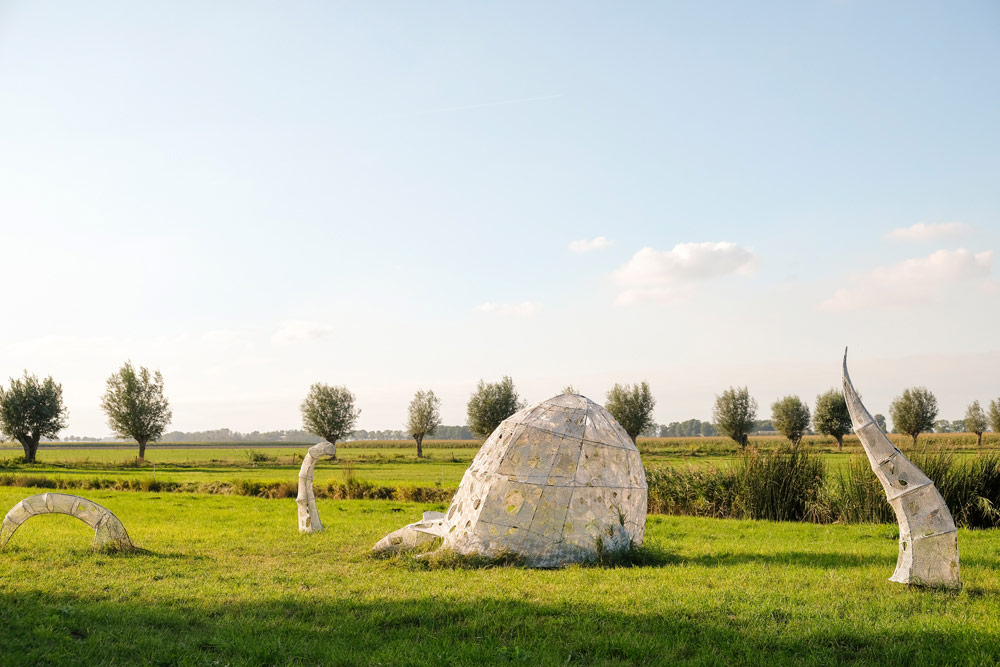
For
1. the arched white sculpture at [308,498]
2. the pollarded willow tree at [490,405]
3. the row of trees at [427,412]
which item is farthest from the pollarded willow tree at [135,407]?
the arched white sculpture at [308,498]

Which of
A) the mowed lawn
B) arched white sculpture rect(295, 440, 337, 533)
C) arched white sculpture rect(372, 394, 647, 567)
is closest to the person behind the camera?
the mowed lawn

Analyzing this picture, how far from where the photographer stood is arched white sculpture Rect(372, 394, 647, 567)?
1248 centimetres

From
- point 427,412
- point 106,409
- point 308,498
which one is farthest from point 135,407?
point 308,498

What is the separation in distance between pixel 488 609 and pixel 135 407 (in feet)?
235

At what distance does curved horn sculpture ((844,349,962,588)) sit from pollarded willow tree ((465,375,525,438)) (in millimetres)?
67037

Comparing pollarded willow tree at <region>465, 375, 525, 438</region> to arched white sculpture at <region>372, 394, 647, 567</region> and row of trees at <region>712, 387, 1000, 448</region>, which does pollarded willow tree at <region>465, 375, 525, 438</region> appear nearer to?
row of trees at <region>712, 387, 1000, 448</region>

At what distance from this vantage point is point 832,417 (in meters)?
75.5

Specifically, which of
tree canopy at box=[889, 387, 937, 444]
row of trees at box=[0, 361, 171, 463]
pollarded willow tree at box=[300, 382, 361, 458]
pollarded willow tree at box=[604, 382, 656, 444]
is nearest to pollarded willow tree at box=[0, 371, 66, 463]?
row of trees at box=[0, 361, 171, 463]

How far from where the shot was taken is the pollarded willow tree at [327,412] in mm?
81000

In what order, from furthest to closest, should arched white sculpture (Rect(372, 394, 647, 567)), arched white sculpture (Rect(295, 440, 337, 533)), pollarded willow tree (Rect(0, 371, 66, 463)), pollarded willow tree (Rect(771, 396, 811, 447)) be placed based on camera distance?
pollarded willow tree (Rect(771, 396, 811, 447)) < pollarded willow tree (Rect(0, 371, 66, 463)) < arched white sculpture (Rect(295, 440, 337, 533)) < arched white sculpture (Rect(372, 394, 647, 567))

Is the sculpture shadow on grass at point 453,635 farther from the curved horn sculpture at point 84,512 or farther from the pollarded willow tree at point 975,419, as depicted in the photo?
the pollarded willow tree at point 975,419

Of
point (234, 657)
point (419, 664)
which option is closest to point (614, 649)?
point (419, 664)

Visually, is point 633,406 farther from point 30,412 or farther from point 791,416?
point 30,412

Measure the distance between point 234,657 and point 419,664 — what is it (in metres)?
2.04
